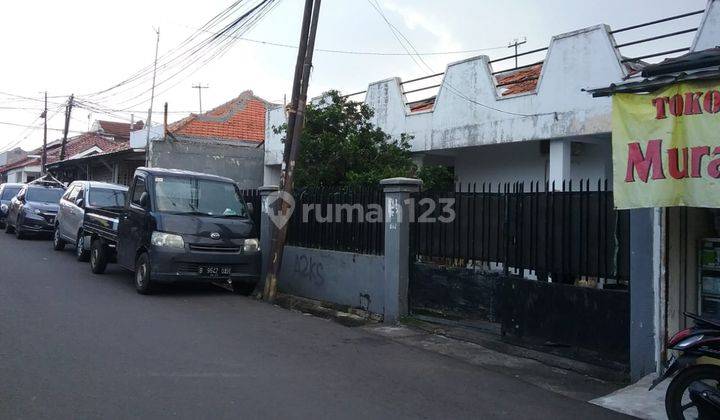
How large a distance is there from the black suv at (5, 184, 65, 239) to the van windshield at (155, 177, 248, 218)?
10.3 m

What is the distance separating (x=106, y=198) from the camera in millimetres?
14438

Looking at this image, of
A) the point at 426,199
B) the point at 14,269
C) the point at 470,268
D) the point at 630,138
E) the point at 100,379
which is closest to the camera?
the point at 100,379

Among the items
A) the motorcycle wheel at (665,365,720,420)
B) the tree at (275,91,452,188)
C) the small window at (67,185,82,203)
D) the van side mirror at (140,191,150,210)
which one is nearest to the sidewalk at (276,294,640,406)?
the motorcycle wheel at (665,365,720,420)

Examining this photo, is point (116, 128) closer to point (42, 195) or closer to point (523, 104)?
point (42, 195)

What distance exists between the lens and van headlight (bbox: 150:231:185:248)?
9570 millimetres

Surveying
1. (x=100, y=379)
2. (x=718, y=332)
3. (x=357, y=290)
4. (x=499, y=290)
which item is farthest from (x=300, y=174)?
(x=718, y=332)

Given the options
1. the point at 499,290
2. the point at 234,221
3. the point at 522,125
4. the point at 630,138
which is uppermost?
the point at 522,125

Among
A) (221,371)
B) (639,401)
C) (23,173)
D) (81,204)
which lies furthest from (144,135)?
(23,173)

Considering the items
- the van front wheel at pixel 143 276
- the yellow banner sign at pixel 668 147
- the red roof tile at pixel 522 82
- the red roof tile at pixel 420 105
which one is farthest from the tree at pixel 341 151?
the yellow banner sign at pixel 668 147

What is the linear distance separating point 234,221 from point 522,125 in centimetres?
634

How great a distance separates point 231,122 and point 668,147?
73.0 ft

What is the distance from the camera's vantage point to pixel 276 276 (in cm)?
1046

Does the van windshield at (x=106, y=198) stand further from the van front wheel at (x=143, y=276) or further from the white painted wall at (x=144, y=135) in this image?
the white painted wall at (x=144, y=135)

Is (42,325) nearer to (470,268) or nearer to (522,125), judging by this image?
(470,268)
